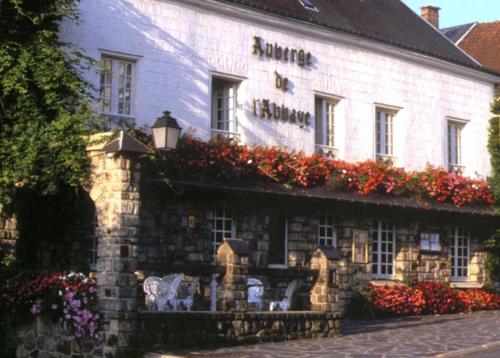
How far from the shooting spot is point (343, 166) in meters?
21.3

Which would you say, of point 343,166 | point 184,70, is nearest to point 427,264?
point 343,166

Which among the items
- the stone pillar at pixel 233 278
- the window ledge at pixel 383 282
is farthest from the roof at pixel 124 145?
the window ledge at pixel 383 282

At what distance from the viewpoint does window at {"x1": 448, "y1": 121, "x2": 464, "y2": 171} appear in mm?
25487

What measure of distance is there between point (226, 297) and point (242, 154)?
14.9 ft

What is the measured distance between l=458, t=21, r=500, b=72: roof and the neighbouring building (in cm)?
345

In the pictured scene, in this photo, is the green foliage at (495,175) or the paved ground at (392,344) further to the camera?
the green foliage at (495,175)

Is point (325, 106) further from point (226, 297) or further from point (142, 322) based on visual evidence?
point (142, 322)

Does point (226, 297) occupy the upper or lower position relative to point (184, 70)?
lower

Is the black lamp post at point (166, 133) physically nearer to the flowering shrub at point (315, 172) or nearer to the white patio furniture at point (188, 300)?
the flowering shrub at point (315, 172)

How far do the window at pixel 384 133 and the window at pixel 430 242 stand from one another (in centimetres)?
228

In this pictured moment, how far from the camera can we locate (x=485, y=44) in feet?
100

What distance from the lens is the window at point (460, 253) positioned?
24797 millimetres

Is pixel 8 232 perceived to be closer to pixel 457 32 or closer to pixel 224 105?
pixel 224 105

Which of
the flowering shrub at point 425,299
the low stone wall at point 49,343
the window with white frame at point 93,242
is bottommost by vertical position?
the low stone wall at point 49,343
